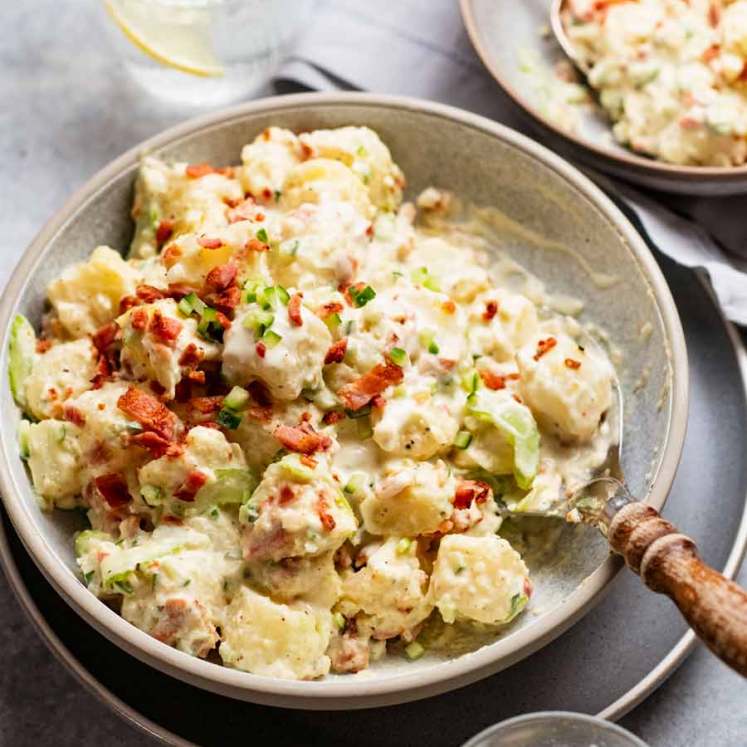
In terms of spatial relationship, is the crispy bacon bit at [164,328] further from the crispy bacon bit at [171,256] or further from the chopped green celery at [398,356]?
the chopped green celery at [398,356]

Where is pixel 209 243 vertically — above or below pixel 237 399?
above

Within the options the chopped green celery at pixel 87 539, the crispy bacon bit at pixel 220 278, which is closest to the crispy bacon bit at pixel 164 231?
the crispy bacon bit at pixel 220 278

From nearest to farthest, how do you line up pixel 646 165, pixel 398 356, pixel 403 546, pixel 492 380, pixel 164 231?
pixel 403 546 → pixel 398 356 → pixel 492 380 → pixel 164 231 → pixel 646 165

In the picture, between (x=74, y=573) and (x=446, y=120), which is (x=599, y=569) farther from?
(x=446, y=120)

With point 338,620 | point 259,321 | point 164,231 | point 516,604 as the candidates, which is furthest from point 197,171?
point 516,604

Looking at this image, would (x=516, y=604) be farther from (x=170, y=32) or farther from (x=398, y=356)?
(x=170, y=32)

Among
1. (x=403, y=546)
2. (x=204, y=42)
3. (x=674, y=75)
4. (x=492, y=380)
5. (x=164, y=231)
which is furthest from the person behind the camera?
(x=204, y=42)

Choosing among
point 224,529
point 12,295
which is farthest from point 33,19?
point 224,529

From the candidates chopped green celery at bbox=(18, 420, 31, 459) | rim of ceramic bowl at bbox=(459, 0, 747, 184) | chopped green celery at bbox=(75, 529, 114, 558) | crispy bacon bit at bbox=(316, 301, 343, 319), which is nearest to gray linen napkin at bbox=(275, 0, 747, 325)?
rim of ceramic bowl at bbox=(459, 0, 747, 184)
